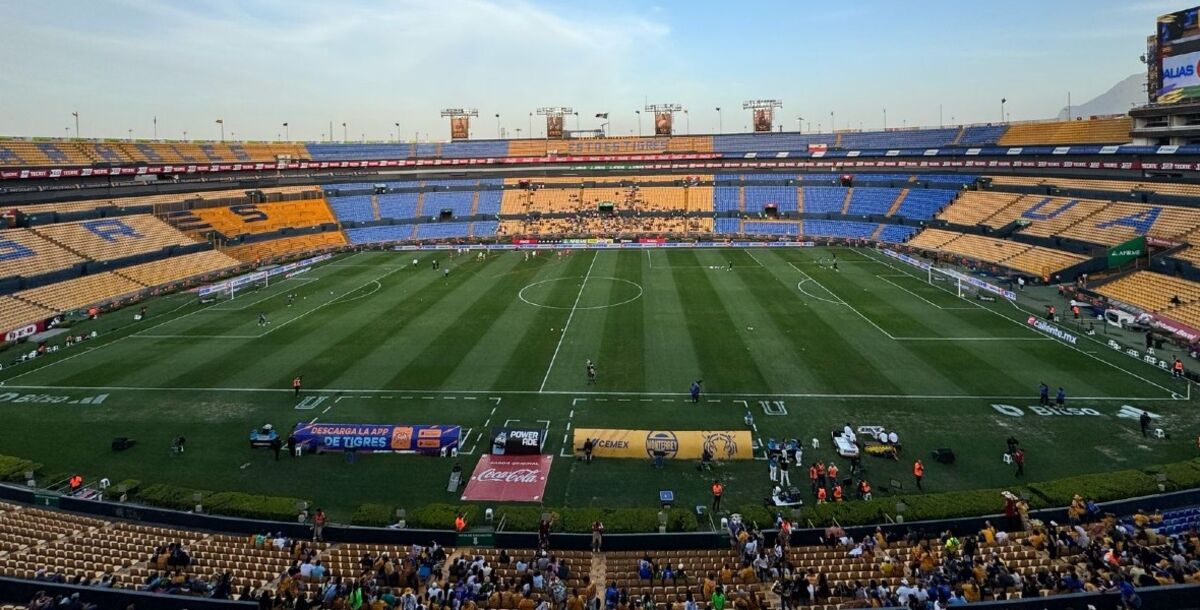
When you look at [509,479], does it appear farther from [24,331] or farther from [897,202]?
[897,202]

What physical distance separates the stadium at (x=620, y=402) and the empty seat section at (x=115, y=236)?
0.46 m

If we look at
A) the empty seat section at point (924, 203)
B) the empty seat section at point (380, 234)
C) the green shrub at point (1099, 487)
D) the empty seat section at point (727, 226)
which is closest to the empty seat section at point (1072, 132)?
the empty seat section at point (924, 203)

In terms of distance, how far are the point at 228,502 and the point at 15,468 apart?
1024cm

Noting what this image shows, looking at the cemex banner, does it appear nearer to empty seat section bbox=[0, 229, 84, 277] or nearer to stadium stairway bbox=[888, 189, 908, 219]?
empty seat section bbox=[0, 229, 84, 277]

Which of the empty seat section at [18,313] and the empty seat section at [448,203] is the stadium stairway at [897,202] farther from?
the empty seat section at [18,313]

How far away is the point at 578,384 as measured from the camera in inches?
1362

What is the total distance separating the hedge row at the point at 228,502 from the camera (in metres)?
21.6

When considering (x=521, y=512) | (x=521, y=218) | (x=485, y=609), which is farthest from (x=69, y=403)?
(x=521, y=218)

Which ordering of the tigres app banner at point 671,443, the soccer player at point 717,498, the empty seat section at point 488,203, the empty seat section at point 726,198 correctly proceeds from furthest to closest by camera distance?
the empty seat section at point 488,203 < the empty seat section at point 726,198 < the tigres app banner at point 671,443 < the soccer player at point 717,498

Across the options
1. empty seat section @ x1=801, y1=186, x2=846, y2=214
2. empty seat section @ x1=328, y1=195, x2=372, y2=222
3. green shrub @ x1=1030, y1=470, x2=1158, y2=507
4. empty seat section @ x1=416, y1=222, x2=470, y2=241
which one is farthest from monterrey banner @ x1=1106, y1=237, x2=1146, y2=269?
empty seat section @ x1=328, y1=195, x2=372, y2=222

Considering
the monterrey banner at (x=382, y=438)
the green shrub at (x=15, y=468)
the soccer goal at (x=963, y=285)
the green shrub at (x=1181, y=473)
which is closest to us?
the green shrub at (x=1181, y=473)

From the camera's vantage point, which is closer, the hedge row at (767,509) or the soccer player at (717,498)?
the hedge row at (767,509)

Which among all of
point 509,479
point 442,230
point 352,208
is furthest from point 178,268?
point 509,479

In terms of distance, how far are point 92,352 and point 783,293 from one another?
5095 cm
